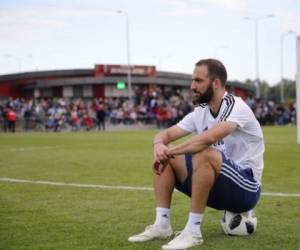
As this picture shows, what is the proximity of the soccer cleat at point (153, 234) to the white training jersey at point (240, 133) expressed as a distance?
86cm

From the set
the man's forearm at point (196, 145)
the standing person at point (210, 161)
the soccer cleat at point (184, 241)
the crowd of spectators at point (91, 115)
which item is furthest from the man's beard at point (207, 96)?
the crowd of spectators at point (91, 115)

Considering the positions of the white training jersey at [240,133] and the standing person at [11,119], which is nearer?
the white training jersey at [240,133]

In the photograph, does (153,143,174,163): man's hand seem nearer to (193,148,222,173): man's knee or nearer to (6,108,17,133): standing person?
(193,148,222,173): man's knee

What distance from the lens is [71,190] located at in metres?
8.57

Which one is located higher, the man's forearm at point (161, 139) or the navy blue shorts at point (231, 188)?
the man's forearm at point (161, 139)

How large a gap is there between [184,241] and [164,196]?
533mm

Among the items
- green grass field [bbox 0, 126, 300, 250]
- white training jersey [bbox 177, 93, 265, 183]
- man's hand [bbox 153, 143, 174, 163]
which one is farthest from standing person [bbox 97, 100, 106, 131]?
man's hand [bbox 153, 143, 174, 163]

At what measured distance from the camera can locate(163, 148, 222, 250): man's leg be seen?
4.95 metres

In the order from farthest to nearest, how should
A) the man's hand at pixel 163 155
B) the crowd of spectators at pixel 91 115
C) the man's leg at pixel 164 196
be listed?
the crowd of spectators at pixel 91 115
the man's leg at pixel 164 196
the man's hand at pixel 163 155

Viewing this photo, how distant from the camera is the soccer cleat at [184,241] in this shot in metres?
4.88

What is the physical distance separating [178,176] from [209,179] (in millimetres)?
399

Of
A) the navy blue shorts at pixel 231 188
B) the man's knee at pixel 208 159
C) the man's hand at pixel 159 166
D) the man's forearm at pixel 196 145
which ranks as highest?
the man's forearm at pixel 196 145

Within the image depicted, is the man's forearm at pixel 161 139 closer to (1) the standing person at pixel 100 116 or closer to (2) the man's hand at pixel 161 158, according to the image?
(2) the man's hand at pixel 161 158

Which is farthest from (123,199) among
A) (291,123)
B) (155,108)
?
(291,123)
